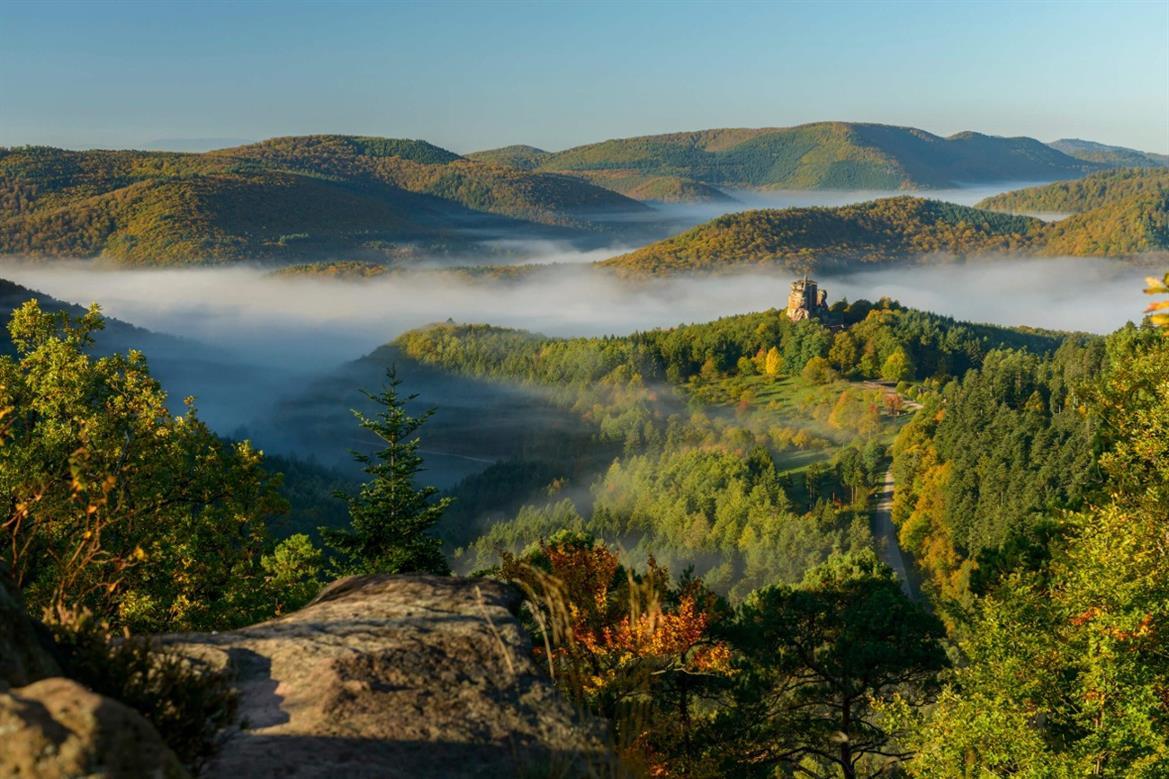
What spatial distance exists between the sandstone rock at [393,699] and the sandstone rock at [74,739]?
2.91m

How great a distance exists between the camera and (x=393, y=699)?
12188mm

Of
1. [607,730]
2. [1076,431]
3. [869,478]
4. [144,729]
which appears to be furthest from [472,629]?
[869,478]

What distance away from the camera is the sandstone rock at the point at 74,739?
21.2 ft

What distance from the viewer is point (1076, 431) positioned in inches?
4589

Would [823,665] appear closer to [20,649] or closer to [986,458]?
[20,649]

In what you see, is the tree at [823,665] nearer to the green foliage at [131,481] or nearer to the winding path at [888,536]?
the green foliage at [131,481]

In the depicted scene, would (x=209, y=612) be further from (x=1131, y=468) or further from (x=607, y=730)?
(x=1131, y=468)

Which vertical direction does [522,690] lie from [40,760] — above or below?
below

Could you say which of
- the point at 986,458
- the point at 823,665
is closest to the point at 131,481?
the point at 823,665

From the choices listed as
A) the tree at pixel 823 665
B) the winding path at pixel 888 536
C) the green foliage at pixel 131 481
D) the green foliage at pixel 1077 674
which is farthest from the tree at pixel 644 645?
the winding path at pixel 888 536

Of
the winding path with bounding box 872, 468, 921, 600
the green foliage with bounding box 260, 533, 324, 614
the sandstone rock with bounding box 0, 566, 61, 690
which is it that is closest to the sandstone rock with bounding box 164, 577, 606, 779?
the sandstone rock with bounding box 0, 566, 61, 690

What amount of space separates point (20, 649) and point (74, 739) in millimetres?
3294

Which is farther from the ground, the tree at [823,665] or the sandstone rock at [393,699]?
the sandstone rock at [393,699]

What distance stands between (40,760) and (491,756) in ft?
20.3
